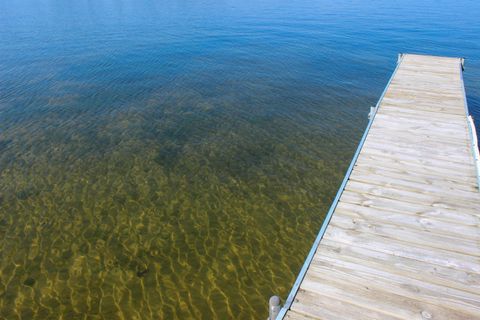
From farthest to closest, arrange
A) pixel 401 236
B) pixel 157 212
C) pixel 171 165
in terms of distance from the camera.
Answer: pixel 171 165
pixel 157 212
pixel 401 236

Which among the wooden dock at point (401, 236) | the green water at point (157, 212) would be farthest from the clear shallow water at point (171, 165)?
the wooden dock at point (401, 236)

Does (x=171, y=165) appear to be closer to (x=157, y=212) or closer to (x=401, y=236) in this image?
(x=157, y=212)

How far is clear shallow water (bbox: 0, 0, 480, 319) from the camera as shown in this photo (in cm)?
1138

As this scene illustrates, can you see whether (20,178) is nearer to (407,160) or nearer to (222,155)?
(222,155)

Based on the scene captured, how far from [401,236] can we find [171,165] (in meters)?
12.4

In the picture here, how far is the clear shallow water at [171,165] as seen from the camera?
11.4 m

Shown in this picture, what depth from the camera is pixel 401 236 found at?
8375mm

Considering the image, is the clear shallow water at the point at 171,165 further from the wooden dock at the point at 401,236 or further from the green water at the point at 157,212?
the wooden dock at the point at 401,236

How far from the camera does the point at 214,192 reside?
51.3 ft

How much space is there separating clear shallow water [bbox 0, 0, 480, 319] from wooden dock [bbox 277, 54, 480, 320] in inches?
157

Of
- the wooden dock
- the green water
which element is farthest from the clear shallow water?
the wooden dock

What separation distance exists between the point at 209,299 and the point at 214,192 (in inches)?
225

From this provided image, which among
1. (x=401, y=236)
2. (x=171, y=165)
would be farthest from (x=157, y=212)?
(x=401, y=236)

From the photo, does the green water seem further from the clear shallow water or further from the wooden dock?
the wooden dock
